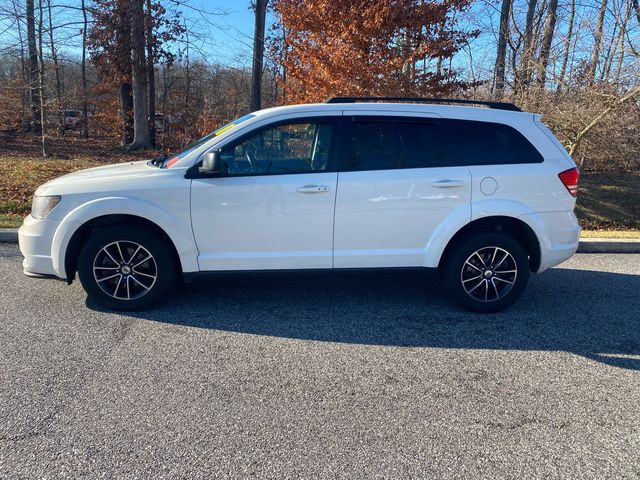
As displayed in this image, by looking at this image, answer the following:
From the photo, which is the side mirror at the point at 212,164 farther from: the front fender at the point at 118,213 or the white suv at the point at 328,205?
the front fender at the point at 118,213

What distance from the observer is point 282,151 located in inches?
170

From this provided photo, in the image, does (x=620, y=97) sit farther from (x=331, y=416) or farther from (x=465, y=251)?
(x=331, y=416)

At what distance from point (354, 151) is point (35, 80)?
1360 centimetres

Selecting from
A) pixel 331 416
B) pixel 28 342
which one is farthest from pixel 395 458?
pixel 28 342

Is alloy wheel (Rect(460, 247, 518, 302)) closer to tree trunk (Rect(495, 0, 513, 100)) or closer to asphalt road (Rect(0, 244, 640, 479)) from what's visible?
asphalt road (Rect(0, 244, 640, 479))

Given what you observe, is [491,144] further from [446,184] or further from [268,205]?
[268,205]

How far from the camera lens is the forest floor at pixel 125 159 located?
878 cm

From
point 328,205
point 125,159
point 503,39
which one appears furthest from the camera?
point 503,39

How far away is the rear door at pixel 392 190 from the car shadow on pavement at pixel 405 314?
0.28m

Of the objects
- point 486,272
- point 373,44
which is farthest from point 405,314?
point 373,44

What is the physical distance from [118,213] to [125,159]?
41.3ft

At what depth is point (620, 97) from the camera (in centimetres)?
1039

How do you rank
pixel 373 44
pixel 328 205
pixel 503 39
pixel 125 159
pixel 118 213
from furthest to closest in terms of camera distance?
pixel 503 39
pixel 125 159
pixel 373 44
pixel 328 205
pixel 118 213

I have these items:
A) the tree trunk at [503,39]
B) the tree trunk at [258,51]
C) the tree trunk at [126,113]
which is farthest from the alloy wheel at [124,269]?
the tree trunk at [126,113]
